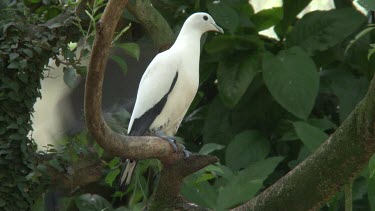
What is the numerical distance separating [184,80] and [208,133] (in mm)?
1244

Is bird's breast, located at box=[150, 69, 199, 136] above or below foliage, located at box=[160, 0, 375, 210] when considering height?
above

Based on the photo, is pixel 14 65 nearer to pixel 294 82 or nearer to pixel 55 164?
pixel 55 164

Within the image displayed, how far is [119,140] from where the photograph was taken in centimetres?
211

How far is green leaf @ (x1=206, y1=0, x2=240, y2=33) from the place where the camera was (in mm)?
3510

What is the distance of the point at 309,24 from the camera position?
3750 millimetres

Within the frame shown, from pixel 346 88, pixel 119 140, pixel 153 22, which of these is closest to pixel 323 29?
pixel 346 88

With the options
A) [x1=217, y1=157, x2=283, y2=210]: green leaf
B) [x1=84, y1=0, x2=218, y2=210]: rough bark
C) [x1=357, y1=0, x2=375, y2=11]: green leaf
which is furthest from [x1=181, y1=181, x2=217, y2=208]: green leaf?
[x1=357, y1=0, x2=375, y2=11]: green leaf

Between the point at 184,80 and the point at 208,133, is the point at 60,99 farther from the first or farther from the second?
the point at 184,80

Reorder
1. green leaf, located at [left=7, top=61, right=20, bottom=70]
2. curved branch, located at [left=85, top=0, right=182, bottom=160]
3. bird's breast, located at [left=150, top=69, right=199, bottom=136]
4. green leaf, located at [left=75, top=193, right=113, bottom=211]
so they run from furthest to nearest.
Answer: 1. green leaf, located at [left=75, top=193, right=113, bottom=211]
2. green leaf, located at [left=7, top=61, right=20, bottom=70]
3. bird's breast, located at [left=150, top=69, right=199, bottom=136]
4. curved branch, located at [left=85, top=0, right=182, bottom=160]

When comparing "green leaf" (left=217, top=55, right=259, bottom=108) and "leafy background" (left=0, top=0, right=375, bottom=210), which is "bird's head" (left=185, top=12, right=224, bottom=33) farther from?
"green leaf" (left=217, top=55, right=259, bottom=108)

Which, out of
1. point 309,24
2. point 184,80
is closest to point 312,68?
point 309,24

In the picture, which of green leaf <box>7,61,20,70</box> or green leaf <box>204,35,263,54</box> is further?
green leaf <box>204,35,263,54</box>

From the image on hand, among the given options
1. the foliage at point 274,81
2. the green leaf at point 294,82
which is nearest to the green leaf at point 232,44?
the foliage at point 274,81

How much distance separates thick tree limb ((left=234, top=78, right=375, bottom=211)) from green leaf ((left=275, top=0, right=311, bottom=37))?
1588 mm
